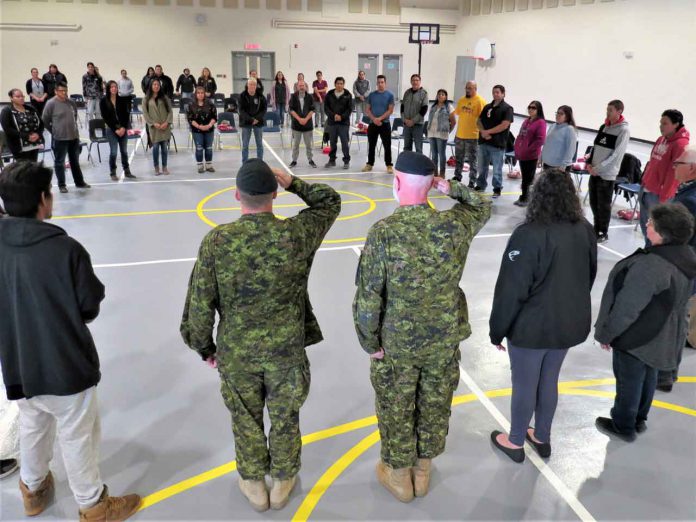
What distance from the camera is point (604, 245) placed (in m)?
7.00

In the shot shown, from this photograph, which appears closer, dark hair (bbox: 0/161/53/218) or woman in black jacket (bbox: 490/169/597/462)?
dark hair (bbox: 0/161/53/218)

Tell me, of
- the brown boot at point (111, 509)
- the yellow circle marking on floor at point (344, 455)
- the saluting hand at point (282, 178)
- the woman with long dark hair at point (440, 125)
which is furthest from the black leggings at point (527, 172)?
the brown boot at point (111, 509)

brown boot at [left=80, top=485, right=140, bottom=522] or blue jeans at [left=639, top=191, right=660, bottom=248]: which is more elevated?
blue jeans at [left=639, top=191, right=660, bottom=248]

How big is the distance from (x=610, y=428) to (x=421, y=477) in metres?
1.42

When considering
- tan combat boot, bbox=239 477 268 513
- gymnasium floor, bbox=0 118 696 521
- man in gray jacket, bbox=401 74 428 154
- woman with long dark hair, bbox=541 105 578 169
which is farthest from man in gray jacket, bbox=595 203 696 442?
man in gray jacket, bbox=401 74 428 154

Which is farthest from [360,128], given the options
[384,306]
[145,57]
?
[145,57]

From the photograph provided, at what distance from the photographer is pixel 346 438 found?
136 inches

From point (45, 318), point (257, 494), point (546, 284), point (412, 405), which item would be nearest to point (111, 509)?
point (257, 494)

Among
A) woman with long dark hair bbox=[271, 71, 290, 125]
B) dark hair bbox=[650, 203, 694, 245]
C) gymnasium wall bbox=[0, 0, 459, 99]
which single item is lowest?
dark hair bbox=[650, 203, 694, 245]

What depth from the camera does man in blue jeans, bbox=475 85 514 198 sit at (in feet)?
28.5

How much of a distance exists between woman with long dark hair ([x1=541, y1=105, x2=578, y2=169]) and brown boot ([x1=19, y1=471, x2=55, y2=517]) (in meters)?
7.09

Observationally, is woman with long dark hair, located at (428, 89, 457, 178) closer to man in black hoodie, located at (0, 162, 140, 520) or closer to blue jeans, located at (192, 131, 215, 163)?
blue jeans, located at (192, 131, 215, 163)

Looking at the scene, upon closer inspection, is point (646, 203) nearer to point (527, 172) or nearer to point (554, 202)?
point (527, 172)

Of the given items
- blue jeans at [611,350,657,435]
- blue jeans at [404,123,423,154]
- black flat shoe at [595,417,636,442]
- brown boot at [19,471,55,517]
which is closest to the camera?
brown boot at [19,471,55,517]
